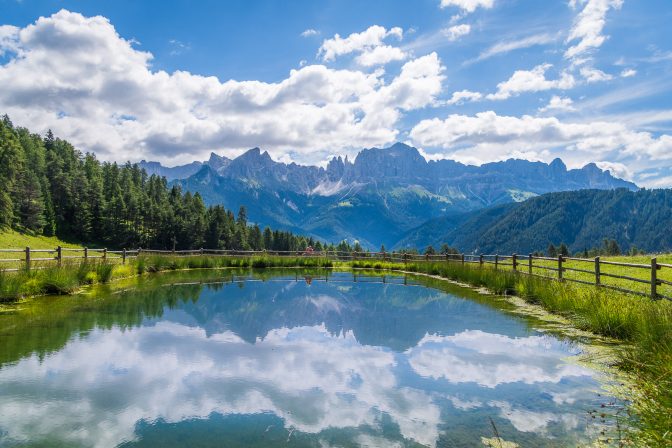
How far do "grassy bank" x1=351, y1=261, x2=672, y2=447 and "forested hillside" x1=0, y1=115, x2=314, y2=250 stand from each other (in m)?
77.1

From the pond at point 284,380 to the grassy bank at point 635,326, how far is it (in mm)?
842

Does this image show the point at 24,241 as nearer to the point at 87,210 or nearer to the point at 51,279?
the point at 87,210

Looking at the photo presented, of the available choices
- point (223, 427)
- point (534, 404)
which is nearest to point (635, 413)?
point (534, 404)

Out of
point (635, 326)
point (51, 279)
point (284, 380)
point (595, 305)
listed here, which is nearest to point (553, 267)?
point (595, 305)

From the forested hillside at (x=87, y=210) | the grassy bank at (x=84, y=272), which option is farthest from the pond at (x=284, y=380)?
the forested hillside at (x=87, y=210)

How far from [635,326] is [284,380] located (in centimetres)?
818

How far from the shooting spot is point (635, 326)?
10.5 metres

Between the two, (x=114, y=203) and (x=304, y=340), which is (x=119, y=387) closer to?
(x=304, y=340)

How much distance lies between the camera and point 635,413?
20.6ft

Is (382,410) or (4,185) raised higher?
(4,185)

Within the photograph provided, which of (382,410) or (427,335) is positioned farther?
(427,335)

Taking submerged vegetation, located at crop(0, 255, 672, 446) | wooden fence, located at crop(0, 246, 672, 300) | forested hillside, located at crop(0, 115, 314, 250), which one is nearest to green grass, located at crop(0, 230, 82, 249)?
forested hillside, located at crop(0, 115, 314, 250)

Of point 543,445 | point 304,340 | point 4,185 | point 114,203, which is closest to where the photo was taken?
point 543,445

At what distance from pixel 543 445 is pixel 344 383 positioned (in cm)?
348
